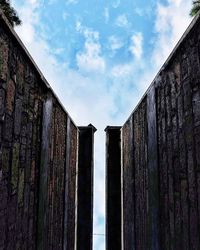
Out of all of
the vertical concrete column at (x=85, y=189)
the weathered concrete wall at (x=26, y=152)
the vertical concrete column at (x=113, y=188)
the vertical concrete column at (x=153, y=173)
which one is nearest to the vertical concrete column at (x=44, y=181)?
the weathered concrete wall at (x=26, y=152)

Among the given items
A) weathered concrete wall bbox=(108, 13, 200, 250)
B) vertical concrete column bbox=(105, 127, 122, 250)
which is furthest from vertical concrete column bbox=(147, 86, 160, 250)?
vertical concrete column bbox=(105, 127, 122, 250)

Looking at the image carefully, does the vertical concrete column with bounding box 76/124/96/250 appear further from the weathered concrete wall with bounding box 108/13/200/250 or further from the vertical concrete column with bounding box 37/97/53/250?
the vertical concrete column with bounding box 37/97/53/250

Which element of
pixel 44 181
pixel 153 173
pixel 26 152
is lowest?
pixel 44 181

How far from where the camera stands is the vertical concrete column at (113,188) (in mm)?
8688

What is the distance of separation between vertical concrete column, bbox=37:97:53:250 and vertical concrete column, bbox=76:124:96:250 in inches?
175

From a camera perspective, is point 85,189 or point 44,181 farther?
point 85,189

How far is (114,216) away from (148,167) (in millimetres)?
4487

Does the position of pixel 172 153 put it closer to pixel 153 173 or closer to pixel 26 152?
pixel 153 173

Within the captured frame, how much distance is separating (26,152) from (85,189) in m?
5.50

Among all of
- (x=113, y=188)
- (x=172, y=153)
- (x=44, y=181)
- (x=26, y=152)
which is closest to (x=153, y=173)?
(x=172, y=153)

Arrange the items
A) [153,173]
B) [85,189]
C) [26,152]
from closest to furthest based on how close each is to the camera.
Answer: [26,152], [153,173], [85,189]

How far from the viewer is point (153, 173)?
4.26 m

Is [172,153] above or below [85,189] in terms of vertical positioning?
above

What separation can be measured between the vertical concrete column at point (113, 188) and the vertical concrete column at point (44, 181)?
15.1 ft
